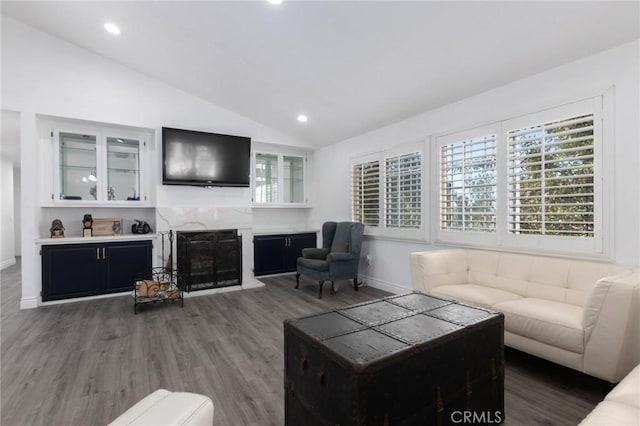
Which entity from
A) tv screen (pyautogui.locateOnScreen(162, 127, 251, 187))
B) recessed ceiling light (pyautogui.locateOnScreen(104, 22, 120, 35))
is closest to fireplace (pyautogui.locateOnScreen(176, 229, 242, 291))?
tv screen (pyautogui.locateOnScreen(162, 127, 251, 187))

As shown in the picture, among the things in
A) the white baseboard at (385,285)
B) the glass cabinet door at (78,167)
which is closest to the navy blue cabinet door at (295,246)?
the white baseboard at (385,285)

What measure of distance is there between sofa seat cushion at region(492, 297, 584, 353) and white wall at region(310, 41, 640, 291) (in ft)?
2.41

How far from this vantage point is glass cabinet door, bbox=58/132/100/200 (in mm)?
4375

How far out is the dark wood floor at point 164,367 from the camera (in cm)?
188

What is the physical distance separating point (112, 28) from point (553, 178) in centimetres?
501

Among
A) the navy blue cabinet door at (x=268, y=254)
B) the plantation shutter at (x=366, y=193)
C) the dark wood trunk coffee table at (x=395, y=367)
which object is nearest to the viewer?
the dark wood trunk coffee table at (x=395, y=367)

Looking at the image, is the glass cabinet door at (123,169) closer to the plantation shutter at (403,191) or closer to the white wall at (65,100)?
the white wall at (65,100)

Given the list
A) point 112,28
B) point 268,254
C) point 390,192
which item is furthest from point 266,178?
point 112,28

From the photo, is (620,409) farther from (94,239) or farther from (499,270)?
(94,239)

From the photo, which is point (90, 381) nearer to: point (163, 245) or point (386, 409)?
point (386, 409)

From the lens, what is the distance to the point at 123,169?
475cm

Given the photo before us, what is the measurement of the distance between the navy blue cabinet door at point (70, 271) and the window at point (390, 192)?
12.9ft

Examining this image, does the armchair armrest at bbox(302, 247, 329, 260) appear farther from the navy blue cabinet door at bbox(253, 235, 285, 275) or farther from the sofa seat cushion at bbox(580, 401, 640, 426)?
the sofa seat cushion at bbox(580, 401, 640, 426)

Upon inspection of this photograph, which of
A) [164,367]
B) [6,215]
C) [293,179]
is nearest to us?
[164,367]
